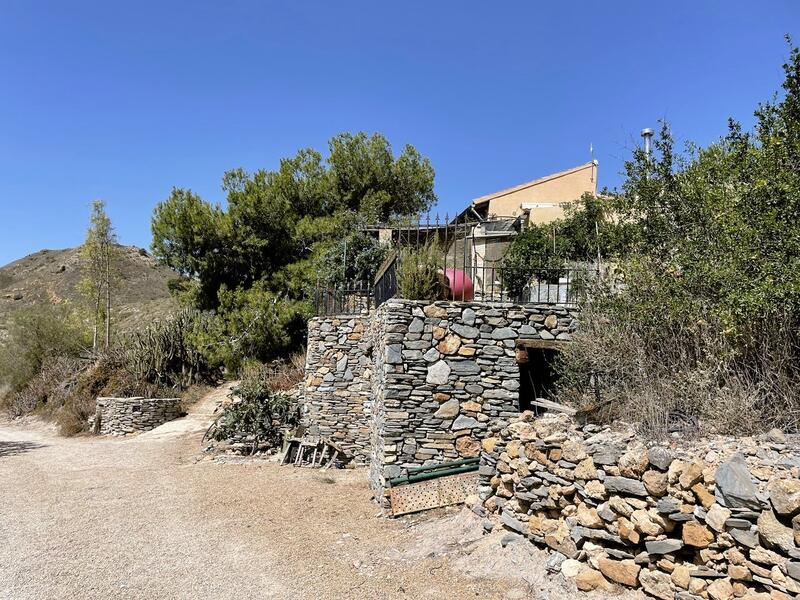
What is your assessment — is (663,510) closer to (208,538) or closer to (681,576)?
(681,576)

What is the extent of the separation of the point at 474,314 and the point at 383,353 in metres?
1.45

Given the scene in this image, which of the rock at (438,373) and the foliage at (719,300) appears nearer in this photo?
the foliage at (719,300)

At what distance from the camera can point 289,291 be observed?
18812mm

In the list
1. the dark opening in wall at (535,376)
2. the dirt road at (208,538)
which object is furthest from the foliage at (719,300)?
the dirt road at (208,538)

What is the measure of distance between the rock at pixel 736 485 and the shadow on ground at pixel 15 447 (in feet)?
47.2

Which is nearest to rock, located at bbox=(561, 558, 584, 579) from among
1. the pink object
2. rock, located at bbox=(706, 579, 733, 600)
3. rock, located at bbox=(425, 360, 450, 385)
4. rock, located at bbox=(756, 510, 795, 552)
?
rock, located at bbox=(706, 579, 733, 600)

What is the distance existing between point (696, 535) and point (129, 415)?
50.1 feet

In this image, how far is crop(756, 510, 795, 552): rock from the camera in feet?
10.5

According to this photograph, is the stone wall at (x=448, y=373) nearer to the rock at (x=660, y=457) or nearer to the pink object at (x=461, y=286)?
the pink object at (x=461, y=286)

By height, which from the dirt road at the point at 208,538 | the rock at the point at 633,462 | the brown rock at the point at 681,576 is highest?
the rock at the point at 633,462

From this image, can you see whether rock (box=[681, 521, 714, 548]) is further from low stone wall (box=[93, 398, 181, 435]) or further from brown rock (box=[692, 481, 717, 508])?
low stone wall (box=[93, 398, 181, 435])

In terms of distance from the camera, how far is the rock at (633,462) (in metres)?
4.18

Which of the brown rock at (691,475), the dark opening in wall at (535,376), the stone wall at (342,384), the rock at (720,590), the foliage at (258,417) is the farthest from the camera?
the foliage at (258,417)

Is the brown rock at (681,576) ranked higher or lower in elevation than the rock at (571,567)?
higher
